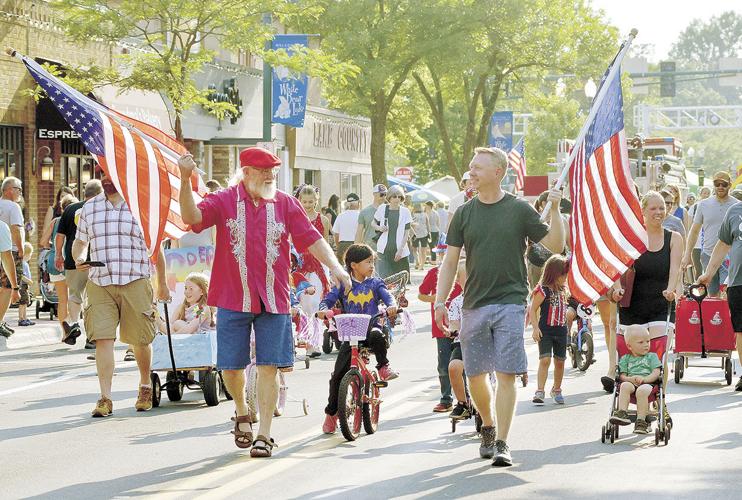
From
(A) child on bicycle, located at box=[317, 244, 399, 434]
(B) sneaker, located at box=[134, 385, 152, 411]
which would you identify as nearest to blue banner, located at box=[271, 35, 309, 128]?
(B) sneaker, located at box=[134, 385, 152, 411]

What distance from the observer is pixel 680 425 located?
11.8 m

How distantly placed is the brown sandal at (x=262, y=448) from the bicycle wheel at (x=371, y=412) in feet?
3.90

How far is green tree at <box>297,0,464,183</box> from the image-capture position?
4131cm

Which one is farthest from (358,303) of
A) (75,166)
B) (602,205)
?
(75,166)

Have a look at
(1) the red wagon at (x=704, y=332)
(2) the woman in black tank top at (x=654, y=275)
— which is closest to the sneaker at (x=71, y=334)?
(1) the red wagon at (x=704, y=332)

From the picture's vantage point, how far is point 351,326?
35.4 feet

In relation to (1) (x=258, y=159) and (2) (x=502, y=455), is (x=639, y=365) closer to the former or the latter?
(2) (x=502, y=455)

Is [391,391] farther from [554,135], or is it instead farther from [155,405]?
[554,135]

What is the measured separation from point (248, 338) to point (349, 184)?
4189 cm

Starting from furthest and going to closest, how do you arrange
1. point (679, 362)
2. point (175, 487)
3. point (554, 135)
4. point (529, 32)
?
point (554, 135)
point (529, 32)
point (679, 362)
point (175, 487)

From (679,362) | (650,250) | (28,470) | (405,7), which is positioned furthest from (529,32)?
(28,470)

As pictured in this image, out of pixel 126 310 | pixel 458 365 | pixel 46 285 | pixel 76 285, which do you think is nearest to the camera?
pixel 458 365

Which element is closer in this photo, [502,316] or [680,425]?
[502,316]

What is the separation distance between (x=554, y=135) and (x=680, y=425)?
252ft
